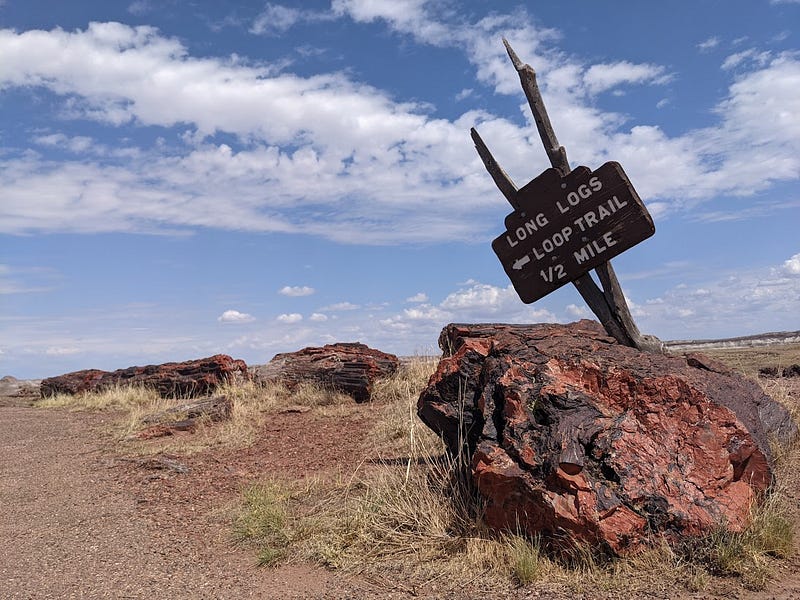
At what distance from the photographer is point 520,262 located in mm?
6539

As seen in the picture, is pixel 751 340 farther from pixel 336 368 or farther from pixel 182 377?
pixel 182 377

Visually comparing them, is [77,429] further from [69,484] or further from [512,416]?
[512,416]

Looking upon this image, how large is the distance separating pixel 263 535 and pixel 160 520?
1405 mm

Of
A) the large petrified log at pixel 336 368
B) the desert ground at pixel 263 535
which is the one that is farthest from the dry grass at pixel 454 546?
the large petrified log at pixel 336 368

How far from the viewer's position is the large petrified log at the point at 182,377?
16.3m

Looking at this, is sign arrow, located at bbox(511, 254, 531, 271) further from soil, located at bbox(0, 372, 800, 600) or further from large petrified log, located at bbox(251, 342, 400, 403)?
large petrified log, located at bbox(251, 342, 400, 403)

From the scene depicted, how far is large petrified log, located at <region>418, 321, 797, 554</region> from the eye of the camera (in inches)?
169

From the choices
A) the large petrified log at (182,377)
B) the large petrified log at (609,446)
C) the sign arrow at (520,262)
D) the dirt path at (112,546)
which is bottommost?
the dirt path at (112,546)

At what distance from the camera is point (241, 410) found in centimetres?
1210

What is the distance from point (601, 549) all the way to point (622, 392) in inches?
49.4

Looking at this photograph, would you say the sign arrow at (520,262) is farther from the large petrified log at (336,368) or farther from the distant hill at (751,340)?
the distant hill at (751,340)

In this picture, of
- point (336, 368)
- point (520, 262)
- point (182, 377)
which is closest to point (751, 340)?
point (336, 368)

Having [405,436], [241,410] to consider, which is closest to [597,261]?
[405,436]

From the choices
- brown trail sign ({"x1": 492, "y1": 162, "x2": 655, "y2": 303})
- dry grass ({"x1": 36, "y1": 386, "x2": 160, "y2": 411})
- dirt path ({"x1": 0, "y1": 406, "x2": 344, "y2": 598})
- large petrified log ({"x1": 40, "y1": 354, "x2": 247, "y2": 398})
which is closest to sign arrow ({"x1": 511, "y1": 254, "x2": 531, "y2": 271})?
brown trail sign ({"x1": 492, "y1": 162, "x2": 655, "y2": 303})
